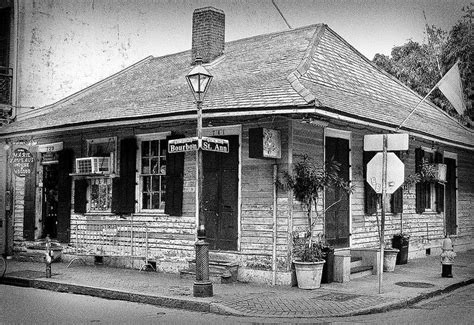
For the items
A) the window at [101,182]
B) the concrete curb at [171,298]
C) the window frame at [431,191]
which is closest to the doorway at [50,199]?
the window at [101,182]

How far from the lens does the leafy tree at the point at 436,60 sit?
2722 centimetres

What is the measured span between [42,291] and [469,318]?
8.17m

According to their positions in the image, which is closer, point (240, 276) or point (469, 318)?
point (469, 318)

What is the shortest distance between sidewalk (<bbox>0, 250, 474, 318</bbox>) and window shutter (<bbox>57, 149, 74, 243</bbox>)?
143 cm

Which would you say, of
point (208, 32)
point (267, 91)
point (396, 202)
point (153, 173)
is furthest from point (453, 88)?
point (153, 173)

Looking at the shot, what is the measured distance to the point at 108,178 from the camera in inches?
618

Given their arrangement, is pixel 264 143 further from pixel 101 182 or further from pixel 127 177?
pixel 101 182

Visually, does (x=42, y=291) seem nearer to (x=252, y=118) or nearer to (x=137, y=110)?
(x=137, y=110)

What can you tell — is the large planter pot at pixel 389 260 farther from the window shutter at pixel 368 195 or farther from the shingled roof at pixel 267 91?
the shingled roof at pixel 267 91

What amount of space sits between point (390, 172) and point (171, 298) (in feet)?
15.0

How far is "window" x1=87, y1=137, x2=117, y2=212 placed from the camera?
15.6 meters

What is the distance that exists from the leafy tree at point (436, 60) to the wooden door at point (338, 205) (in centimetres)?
1394

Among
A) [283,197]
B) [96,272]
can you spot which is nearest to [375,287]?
[283,197]

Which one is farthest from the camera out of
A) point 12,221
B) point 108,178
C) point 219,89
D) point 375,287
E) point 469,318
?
point 12,221
